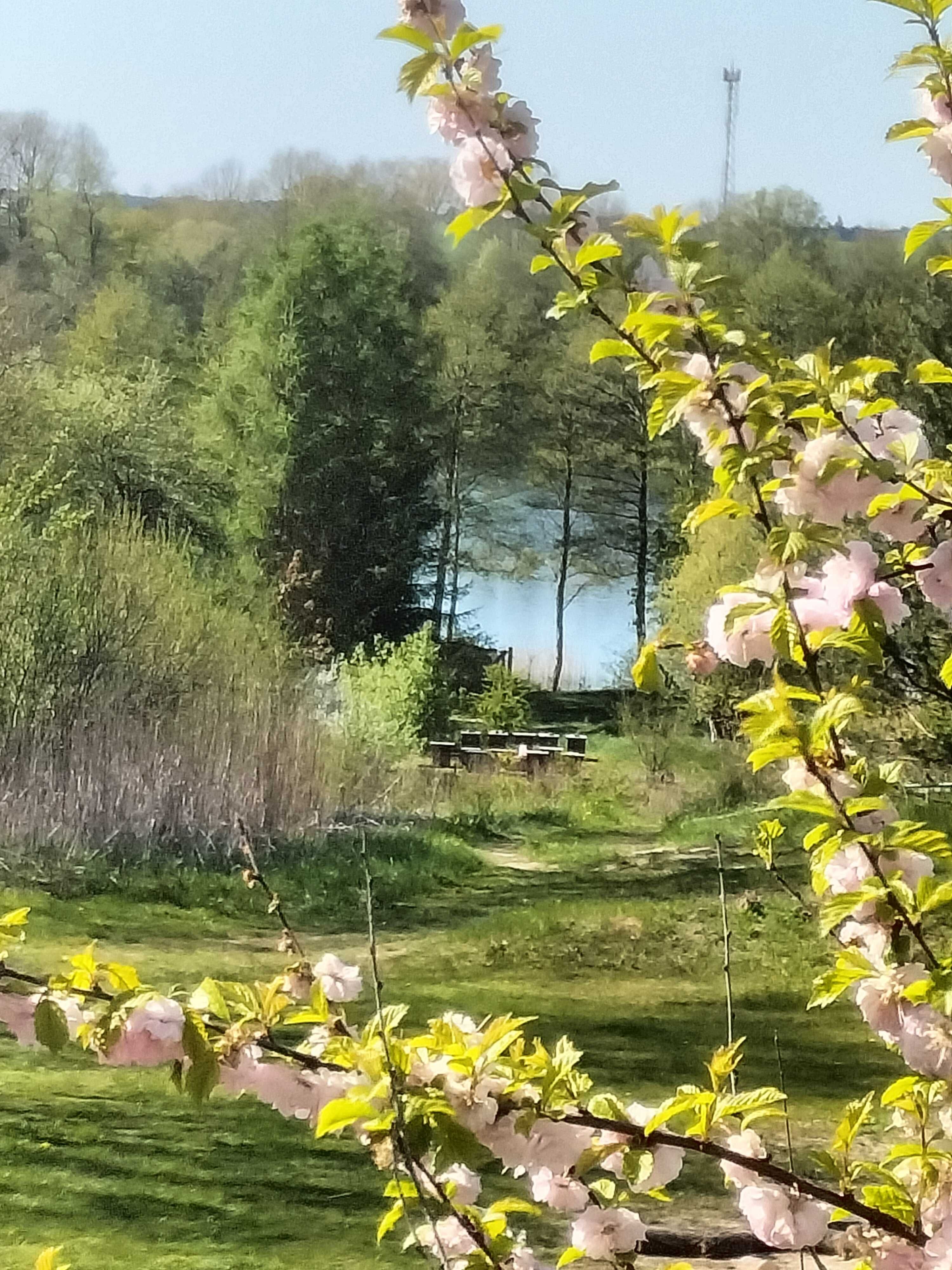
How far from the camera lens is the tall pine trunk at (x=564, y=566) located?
4.38 ft

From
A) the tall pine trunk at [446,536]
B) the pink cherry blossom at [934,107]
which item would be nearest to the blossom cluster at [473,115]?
the pink cherry blossom at [934,107]

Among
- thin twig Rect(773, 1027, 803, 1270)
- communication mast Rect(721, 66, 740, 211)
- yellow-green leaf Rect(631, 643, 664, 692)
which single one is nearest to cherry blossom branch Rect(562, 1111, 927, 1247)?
yellow-green leaf Rect(631, 643, 664, 692)

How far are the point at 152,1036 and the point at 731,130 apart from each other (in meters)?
1.05

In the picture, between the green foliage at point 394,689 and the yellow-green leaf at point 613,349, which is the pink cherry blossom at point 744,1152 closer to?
the yellow-green leaf at point 613,349

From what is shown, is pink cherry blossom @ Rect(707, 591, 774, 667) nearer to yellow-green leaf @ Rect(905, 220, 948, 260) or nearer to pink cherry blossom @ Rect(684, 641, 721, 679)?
pink cherry blossom @ Rect(684, 641, 721, 679)

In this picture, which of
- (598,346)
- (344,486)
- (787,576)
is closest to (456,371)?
(344,486)

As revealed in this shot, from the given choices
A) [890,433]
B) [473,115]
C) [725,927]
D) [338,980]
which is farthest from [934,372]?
[725,927]

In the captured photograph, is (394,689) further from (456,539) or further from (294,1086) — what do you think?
(294,1086)

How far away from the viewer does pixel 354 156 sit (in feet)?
4.31

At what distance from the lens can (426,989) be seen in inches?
46.6

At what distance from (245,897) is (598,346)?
2.37 feet

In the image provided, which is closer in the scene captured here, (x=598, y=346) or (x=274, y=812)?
(x=598, y=346)

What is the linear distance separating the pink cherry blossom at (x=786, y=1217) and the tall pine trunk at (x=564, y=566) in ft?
2.30

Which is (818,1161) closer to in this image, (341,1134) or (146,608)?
(341,1134)
